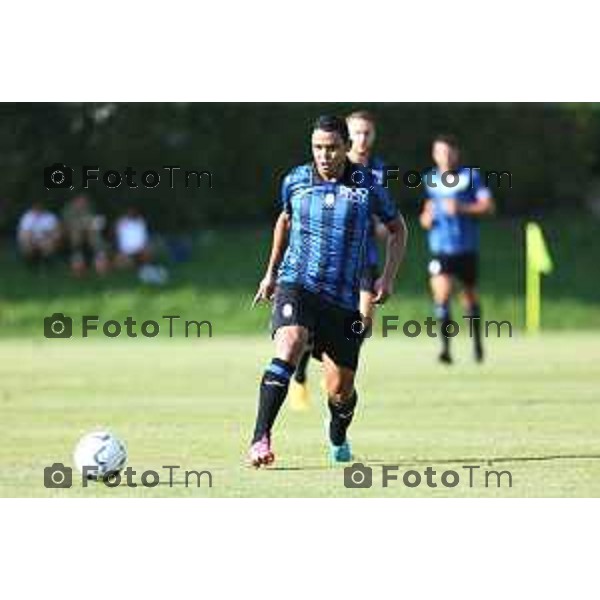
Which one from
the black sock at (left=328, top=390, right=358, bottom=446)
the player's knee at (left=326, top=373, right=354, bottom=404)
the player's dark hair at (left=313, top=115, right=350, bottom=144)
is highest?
the player's dark hair at (left=313, top=115, right=350, bottom=144)

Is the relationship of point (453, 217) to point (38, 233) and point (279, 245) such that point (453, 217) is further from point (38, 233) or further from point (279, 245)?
point (38, 233)

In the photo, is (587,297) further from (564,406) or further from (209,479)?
(209,479)

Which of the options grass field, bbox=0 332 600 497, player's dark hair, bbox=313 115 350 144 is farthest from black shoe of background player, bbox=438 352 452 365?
player's dark hair, bbox=313 115 350 144

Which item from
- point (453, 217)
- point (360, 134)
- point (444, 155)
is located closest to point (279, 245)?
point (360, 134)

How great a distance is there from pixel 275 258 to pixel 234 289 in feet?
69.2

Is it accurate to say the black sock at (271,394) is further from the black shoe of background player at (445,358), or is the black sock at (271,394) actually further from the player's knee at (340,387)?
the black shoe of background player at (445,358)

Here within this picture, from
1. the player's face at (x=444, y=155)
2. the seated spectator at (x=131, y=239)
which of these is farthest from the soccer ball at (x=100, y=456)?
the seated spectator at (x=131, y=239)

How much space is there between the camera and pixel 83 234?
34.5m

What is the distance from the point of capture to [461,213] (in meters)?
22.1

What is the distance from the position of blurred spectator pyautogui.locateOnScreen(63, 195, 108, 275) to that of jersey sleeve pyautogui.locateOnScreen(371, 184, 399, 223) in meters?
21.5

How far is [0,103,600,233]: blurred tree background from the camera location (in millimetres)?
33156

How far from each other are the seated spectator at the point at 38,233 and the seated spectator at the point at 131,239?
1.10 metres

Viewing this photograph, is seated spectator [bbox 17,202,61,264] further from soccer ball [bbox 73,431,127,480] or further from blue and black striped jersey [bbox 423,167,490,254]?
soccer ball [bbox 73,431,127,480]

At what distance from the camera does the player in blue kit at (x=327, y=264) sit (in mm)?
12023
